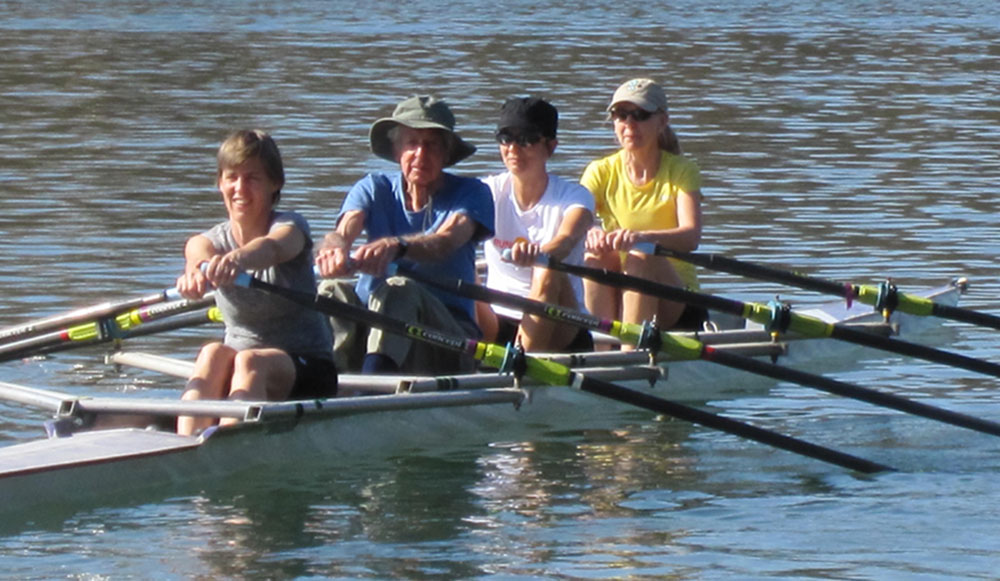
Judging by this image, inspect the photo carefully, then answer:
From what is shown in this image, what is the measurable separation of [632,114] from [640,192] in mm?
418

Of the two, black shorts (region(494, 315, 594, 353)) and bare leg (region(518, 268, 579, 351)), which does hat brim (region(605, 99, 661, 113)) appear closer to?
bare leg (region(518, 268, 579, 351))

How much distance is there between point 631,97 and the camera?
9.81 metres

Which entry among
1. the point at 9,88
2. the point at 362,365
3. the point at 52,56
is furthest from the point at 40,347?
the point at 52,56

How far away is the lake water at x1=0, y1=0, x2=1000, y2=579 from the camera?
711 cm

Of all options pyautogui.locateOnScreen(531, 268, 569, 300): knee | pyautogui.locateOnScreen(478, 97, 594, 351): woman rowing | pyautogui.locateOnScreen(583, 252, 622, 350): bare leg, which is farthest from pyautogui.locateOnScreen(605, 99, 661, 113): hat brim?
pyautogui.locateOnScreen(531, 268, 569, 300): knee

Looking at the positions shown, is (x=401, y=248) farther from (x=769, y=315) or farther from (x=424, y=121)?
(x=769, y=315)

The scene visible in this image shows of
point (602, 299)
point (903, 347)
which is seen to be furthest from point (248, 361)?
point (903, 347)

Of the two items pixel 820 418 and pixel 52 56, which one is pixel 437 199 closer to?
pixel 820 418

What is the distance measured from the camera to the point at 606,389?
809 centimetres

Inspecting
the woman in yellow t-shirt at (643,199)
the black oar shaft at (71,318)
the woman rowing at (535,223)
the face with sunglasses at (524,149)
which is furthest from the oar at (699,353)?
the black oar shaft at (71,318)

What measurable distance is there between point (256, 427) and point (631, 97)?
3.00 meters

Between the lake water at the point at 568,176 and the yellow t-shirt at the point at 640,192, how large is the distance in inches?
38.4

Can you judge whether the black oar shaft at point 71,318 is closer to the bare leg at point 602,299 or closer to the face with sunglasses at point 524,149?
the face with sunglasses at point 524,149

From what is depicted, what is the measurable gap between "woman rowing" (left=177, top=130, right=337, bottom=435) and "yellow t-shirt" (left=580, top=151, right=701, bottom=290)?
2.50 m
